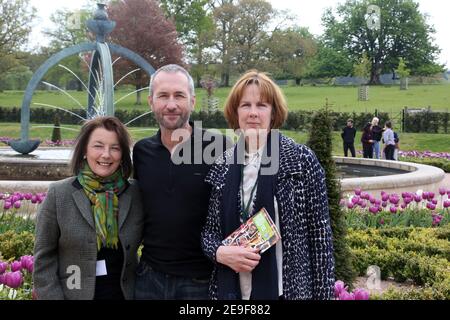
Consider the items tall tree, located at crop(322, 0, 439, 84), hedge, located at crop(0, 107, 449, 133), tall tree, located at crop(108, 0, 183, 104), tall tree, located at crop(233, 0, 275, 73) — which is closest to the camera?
hedge, located at crop(0, 107, 449, 133)

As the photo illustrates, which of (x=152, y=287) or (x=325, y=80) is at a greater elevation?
(x=325, y=80)

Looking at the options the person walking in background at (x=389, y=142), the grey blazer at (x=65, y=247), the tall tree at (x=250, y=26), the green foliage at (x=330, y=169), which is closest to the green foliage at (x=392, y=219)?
the green foliage at (x=330, y=169)

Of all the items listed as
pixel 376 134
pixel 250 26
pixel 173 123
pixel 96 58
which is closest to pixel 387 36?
pixel 250 26

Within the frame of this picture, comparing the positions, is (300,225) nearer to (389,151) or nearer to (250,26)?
(389,151)

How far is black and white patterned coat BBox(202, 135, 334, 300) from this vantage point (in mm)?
2322

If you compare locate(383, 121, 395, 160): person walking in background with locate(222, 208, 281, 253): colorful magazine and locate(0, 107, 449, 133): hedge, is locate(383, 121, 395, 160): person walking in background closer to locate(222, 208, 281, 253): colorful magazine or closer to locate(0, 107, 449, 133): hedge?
locate(0, 107, 449, 133): hedge

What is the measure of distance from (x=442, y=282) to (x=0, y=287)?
11.0 feet

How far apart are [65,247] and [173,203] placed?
1.71ft

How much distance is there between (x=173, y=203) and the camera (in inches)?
99.2

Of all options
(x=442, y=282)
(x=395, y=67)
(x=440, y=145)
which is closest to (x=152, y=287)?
(x=442, y=282)

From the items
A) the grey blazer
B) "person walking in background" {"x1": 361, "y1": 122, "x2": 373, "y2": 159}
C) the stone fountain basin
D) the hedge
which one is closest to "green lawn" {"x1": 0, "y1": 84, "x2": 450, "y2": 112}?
the hedge

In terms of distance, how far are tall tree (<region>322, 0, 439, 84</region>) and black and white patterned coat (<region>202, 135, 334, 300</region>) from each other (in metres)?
57.3

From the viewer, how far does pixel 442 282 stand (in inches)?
174
